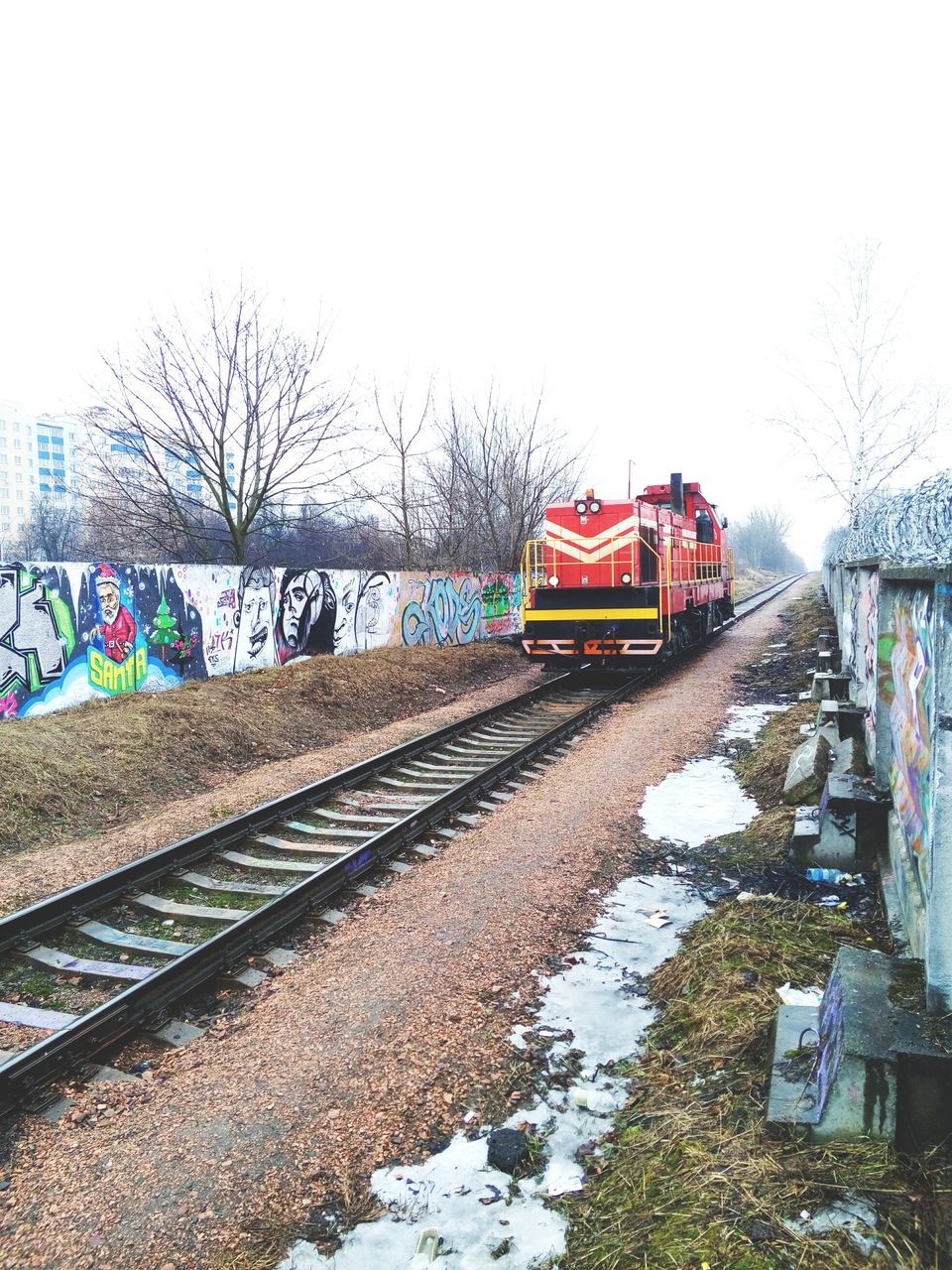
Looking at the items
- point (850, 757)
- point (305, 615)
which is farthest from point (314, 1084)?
point (305, 615)

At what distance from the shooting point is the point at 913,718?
4.20 metres

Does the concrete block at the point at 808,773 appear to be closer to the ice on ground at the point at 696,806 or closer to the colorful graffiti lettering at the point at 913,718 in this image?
the ice on ground at the point at 696,806

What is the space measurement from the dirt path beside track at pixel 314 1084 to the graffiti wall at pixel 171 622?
6946mm

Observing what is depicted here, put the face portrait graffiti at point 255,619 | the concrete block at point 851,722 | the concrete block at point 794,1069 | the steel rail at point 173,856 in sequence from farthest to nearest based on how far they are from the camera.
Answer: the face portrait graffiti at point 255,619 < the concrete block at point 851,722 < the steel rail at point 173,856 < the concrete block at point 794,1069

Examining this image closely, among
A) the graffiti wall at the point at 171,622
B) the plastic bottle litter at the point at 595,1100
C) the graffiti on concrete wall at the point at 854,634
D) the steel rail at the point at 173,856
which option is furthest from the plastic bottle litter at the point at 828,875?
the graffiti wall at the point at 171,622

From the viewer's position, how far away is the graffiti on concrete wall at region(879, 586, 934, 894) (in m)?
3.63

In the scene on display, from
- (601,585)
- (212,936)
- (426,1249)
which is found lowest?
(426,1249)

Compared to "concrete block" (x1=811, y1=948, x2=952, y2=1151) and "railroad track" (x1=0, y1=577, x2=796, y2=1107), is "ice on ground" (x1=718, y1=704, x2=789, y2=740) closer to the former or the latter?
"railroad track" (x1=0, y1=577, x2=796, y2=1107)

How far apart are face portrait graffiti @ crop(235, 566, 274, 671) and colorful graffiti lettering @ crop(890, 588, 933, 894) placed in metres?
11.3

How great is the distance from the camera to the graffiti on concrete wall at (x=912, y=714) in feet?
11.9

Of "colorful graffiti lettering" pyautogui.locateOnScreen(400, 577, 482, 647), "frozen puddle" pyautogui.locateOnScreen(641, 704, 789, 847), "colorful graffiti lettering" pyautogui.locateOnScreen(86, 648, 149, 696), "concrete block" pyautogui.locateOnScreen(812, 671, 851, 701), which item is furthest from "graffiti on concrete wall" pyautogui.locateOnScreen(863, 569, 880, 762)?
"colorful graffiti lettering" pyautogui.locateOnScreen(400, 577, 482, 647)

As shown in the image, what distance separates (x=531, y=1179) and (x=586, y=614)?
36.9 feet

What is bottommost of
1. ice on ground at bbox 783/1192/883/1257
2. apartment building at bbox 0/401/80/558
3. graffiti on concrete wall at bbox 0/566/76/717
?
ice on ground at bbox 783/1192/883/1257

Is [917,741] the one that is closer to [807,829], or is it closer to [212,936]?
[807,829]
